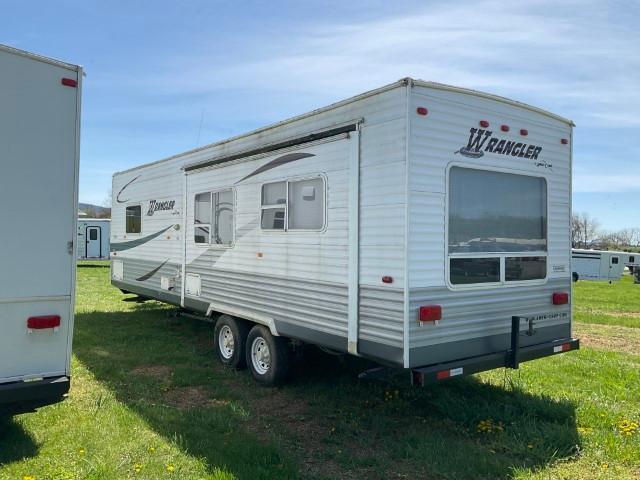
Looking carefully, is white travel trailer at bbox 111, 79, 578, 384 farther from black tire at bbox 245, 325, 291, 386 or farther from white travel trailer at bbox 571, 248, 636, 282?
white travel trailer at bbox 571, 248, 636, 282

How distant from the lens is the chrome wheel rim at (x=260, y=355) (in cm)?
640

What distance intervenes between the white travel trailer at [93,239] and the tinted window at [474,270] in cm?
2369

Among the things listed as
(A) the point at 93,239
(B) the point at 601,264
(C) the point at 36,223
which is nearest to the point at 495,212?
(C) the point at 36,223

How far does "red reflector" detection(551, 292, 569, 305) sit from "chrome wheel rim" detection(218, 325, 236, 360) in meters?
3.86

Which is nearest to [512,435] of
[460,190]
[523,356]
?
[523,356]

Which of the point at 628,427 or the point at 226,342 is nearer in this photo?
A: the point at 628,427

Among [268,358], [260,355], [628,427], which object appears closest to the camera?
[628,427]

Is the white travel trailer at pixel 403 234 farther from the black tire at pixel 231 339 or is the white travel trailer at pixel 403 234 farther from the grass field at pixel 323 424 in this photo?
the grass field at pixel 323 424

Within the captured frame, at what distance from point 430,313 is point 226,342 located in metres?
3.45

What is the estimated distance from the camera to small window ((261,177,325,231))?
554 centimetres

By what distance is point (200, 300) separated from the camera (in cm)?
766

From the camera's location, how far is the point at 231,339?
7.12 metres

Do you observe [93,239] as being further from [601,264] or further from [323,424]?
[601,264]

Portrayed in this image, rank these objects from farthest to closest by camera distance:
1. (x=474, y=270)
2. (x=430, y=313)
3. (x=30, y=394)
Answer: (x=474, y=270), (x=430, y=313), (x=30, y=394)
